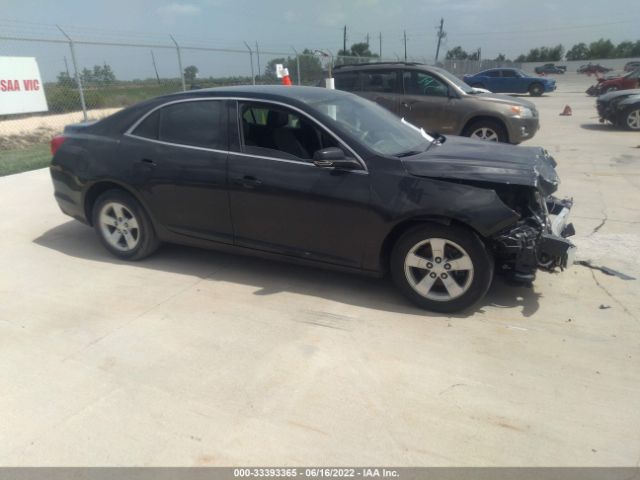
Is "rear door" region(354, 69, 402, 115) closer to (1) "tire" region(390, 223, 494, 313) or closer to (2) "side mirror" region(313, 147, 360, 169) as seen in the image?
(2) "side mirror" region(313, 147, 360, 169)

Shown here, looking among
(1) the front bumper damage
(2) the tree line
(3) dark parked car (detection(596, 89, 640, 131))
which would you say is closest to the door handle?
(1) the front bumper damage

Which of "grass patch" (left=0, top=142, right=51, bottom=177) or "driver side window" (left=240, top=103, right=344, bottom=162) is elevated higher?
"driver side window" (left=240, top=103, right=344, bottom=162)

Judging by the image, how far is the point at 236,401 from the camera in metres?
2.80

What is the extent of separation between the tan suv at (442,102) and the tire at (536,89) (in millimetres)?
20390

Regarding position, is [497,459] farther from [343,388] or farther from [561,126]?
[561,126]

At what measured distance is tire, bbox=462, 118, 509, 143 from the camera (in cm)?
938

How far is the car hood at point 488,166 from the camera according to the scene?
3502mm

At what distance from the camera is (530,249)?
11.2 feet

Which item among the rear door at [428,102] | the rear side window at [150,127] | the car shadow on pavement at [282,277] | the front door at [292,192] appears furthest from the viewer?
the rear door at [428,102]

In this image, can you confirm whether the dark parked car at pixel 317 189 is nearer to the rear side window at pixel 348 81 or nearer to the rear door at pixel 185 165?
the rear door at pixel 185 165

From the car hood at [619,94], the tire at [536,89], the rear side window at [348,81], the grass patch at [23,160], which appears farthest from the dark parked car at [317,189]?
the tire at [536,89]

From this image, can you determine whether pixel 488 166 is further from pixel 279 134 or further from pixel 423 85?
pixel 423 85

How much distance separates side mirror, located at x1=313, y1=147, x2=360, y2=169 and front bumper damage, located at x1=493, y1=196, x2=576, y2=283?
118cm

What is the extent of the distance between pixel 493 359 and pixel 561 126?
1338cm
